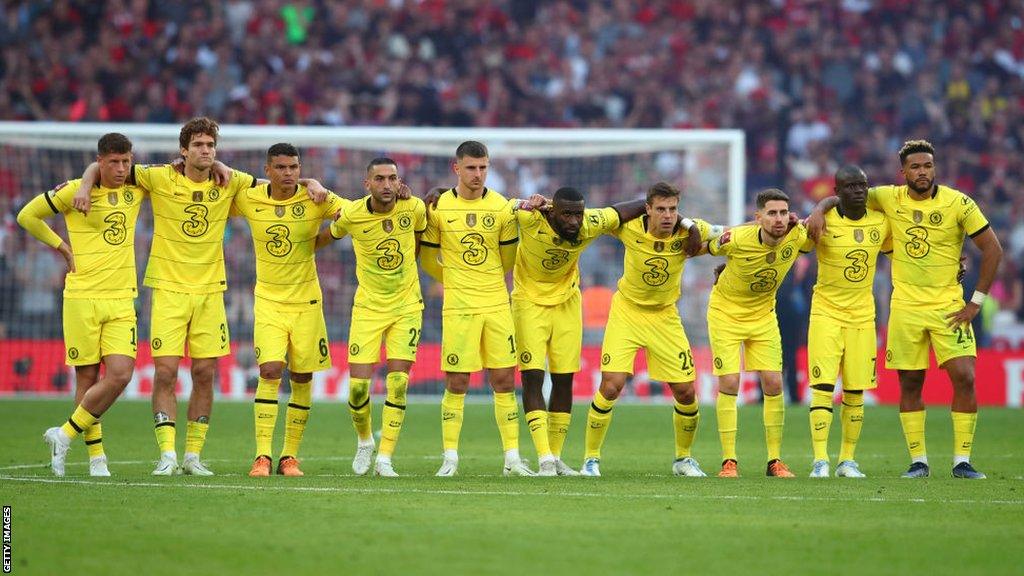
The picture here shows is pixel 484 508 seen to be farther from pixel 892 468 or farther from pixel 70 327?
pixel 892 468

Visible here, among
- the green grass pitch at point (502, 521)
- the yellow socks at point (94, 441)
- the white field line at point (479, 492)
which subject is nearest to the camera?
the green grass pitch at point (502, 521)

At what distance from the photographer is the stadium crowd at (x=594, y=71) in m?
25.8

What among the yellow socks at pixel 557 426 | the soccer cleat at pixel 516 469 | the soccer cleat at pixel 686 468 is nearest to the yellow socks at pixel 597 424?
the yellow socks at pixel 557 426

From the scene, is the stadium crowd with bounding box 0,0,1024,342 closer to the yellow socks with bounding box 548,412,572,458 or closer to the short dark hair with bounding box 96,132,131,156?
the yellow socks with bounding box 548,412,572,458

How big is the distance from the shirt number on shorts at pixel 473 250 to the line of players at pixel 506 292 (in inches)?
0.6

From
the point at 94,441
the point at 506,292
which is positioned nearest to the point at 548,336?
the point at 506,292

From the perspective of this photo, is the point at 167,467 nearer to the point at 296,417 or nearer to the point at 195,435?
the point at 195,435

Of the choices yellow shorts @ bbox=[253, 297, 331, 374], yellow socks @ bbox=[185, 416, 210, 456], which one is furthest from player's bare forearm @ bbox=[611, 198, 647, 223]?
yellow socks @ bbox=[185, 416, 210, 456]

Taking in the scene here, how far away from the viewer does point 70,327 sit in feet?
38.1

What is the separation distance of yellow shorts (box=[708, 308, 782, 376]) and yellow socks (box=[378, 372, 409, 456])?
2.64 meters

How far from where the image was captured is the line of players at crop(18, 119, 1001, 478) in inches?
466

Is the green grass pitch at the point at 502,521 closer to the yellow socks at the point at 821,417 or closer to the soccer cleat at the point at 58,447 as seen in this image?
the soccer cleat at the point at 58,447

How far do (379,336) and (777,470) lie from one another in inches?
136

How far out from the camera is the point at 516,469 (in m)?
11.9
